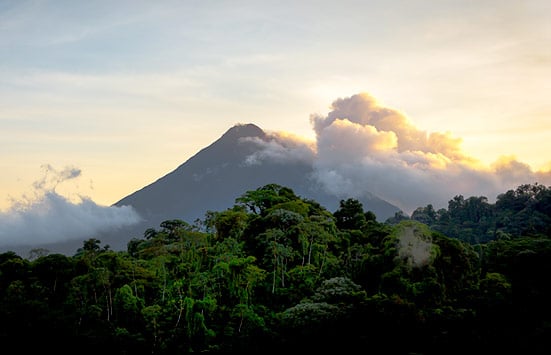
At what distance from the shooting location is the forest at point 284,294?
62.7 ft

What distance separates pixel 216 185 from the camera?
136 metres

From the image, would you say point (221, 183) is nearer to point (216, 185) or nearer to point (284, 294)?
point (216, 185)

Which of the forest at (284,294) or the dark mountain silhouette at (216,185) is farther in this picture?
the dark mountain silhouette at (216,185)

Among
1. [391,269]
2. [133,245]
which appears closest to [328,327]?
[391,269]

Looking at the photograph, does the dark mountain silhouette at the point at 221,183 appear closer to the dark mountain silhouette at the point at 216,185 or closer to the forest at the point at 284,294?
the dark mountain silhouette at the point at 216,185

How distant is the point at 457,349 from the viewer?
59.6 ft

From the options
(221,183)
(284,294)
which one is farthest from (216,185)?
(284,294)

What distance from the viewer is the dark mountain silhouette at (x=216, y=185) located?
128750 millimetres

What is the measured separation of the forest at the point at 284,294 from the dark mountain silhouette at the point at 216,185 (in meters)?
101

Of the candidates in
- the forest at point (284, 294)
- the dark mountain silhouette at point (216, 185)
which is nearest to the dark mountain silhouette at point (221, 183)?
the dark mountain silhouette at point (216, 185)

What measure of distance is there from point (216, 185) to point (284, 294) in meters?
114

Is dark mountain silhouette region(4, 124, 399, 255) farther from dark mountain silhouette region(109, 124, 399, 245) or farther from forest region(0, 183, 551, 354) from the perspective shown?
forest region(0, 183, 551, 354)

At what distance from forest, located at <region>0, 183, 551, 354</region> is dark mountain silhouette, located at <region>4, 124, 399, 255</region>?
100585 mm

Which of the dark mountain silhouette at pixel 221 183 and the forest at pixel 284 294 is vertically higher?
the dark mountain silhouette at pixel 221 183
